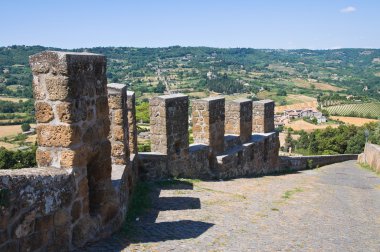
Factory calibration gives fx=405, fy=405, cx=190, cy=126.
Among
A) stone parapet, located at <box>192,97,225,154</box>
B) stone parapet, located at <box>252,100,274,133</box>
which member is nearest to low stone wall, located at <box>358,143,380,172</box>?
stone parapet, located at <box>252,100,274,133</box>

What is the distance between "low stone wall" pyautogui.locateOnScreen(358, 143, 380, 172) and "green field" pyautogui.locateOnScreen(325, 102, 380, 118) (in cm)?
6007

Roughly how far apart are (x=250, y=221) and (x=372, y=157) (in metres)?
14.2

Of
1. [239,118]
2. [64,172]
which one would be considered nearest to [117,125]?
[64,172]

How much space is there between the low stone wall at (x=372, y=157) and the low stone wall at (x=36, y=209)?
610 inches

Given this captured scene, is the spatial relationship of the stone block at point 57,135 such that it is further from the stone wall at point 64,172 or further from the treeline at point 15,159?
the treeline at point 15,159

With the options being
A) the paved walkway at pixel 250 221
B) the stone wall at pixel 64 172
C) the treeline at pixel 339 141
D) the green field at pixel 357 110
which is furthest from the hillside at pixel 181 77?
the stone wall at pixel 64 172

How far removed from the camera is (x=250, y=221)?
251 inches

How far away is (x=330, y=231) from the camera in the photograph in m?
6.11

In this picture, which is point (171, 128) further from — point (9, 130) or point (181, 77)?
point (181, 77)

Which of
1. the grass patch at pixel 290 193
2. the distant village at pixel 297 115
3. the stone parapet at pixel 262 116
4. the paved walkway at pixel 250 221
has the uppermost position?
the stone parapet at pixel 262 116

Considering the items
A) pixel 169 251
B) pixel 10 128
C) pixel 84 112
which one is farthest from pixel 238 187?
pixel 10 128

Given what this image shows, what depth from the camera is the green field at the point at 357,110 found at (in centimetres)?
7825

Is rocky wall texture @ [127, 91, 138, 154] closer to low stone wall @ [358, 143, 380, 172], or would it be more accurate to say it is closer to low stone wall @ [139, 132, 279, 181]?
low stone wall @ [139, 132, 279, 181]

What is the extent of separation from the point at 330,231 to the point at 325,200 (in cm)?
277
